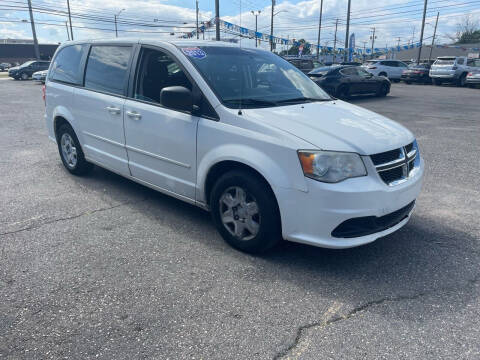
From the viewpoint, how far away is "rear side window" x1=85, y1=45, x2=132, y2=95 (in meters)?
4.50

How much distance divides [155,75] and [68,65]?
2.08 meters

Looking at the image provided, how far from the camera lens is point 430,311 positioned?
9.07 ft

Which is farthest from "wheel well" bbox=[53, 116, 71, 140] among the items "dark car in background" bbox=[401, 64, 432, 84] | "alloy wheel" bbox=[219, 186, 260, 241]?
"dark car in background" bbox=[401, 64, 432, 84]

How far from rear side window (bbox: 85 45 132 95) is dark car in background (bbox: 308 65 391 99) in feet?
39.3

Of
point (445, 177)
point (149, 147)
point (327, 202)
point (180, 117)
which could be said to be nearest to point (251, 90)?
point (180, 117)

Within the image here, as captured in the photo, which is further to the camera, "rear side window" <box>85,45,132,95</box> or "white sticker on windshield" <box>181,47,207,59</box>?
"rear side window" <box>85,45,132,95</box>

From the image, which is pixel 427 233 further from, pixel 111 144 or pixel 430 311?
pixel 111 144

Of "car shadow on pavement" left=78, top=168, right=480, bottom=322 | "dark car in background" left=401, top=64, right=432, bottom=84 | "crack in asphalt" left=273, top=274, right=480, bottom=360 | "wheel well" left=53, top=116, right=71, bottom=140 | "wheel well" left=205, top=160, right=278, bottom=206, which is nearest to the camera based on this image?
"crack in asphalt" left=273, top=274, right=480, bottom=360

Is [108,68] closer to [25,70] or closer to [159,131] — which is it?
[159,131]

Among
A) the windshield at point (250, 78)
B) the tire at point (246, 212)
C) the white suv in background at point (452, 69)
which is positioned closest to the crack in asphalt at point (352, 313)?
the tire at point (246, 212)

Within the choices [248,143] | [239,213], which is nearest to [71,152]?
[239,213]

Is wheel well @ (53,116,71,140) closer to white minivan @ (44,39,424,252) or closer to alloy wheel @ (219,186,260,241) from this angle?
white minivan @ (44,39,424,252)

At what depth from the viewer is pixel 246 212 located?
11.3 ft

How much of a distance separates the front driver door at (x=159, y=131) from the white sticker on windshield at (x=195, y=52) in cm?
15
